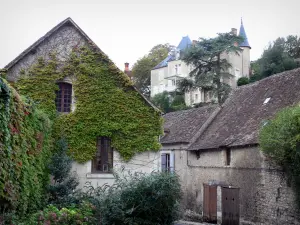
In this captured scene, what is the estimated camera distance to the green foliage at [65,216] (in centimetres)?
1218

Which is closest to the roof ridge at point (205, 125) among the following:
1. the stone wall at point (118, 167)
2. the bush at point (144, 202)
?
the stone wall at point (118, 167)

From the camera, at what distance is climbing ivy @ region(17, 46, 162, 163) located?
1870cm

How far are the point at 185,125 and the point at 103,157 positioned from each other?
35.1 ft

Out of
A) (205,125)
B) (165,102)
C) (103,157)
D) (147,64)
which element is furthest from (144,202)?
(147,64)

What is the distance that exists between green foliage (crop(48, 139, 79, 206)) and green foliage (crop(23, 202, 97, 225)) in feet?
4.39

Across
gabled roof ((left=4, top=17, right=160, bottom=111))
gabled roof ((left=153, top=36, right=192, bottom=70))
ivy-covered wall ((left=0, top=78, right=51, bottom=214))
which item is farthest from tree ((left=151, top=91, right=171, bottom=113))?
ivy-covered wall ((left=0, top=78, right=51, bottom=214))

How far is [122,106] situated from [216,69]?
25357mm

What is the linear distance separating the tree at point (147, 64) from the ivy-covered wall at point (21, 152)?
5624 cm

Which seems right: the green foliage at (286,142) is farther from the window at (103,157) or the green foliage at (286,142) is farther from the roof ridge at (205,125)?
the roof ridge at (205,125)

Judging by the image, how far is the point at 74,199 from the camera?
1633 centimetres

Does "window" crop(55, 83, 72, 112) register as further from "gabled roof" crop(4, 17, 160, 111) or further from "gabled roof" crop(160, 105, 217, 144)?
"gabled roof" crop(160, 105, 217, 144)

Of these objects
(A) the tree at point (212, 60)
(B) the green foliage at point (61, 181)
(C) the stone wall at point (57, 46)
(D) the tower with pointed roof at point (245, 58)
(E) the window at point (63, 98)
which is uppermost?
(D) the tower with pointed roof at point (245, 58)

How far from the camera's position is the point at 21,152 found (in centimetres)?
1212

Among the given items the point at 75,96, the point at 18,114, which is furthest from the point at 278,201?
the point at 18,114
